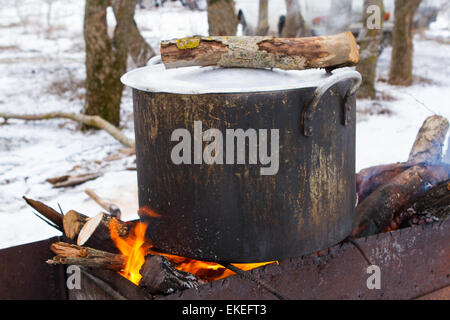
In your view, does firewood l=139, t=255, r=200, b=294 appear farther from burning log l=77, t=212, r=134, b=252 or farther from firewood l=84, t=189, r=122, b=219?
firewood l=84, t=189, r=122, b=219

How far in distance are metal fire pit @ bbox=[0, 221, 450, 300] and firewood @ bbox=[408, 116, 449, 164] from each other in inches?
30.3

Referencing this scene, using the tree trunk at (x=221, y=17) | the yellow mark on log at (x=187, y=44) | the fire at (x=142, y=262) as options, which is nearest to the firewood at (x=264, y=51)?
the yellow mark on log at (x=187, y=44)

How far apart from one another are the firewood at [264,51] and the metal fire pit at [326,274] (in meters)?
0.89

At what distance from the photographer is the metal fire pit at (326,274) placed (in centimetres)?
247

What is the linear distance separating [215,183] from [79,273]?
0.96m

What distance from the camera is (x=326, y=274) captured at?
2658mm

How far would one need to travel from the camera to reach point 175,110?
7.40 feet

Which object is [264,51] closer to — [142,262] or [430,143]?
[142,262]

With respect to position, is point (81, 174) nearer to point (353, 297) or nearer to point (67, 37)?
point (353, 297)

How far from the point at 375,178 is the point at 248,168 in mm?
1483

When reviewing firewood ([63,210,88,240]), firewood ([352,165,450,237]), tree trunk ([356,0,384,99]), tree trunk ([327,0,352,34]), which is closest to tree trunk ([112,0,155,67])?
Result: tree trunk ([327,0,352,34])

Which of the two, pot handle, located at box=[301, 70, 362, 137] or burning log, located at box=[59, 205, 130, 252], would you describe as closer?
pot handle, located at box=[301, 70, 362, 137]

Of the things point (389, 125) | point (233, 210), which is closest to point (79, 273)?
point (233, 210)

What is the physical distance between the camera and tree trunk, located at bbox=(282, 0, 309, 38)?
12523 millimetres
